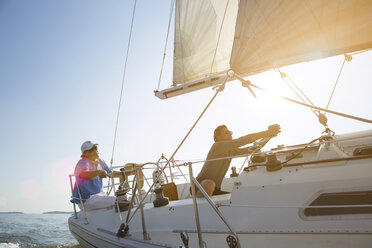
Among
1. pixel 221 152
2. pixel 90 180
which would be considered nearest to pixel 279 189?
pixel 221 152

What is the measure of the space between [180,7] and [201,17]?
721 millimetres

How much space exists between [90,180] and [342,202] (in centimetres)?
466

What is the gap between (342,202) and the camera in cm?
206

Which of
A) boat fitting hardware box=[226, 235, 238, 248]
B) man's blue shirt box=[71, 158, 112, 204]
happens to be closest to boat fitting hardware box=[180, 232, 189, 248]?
boat fitting hardware box=[226, 235, 238, 248]

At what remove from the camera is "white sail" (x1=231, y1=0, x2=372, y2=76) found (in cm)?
299

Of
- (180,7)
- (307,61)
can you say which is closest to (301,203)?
(307,61)

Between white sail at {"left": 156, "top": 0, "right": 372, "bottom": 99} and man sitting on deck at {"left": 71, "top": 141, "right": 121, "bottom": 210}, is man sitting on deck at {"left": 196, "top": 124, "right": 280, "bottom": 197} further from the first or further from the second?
man sitting on deck at {"left": 71, "top": 141, "right": 121, "bottom": 210}

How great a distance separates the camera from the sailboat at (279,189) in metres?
2.04

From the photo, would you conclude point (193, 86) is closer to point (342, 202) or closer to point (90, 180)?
point (90, 180)

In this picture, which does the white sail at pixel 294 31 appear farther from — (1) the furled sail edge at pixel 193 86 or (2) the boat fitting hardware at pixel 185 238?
(2) the boat fitting hardware at pixel 185 238

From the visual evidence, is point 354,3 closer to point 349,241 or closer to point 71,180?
A: point 349,241

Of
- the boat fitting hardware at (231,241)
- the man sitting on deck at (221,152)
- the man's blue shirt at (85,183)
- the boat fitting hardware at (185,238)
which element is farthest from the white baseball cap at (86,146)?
the boat fitting hardware at (231,241)

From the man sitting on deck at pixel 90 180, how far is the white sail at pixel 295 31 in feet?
11.4

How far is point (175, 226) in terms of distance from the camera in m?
3.05
